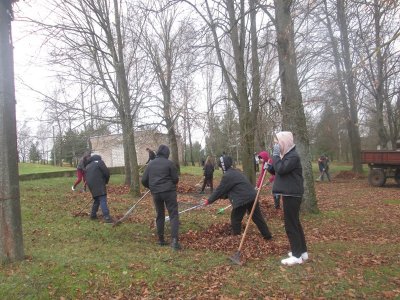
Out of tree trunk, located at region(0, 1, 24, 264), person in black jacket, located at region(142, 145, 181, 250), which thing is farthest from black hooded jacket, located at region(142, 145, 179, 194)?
tree trunk, located at region(0, 1, 24, 264)

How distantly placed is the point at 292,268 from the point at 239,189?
215cm

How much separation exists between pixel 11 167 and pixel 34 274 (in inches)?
60.1

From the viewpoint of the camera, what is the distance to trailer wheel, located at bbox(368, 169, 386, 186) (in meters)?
19.8

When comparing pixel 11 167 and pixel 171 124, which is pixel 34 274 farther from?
pixel 171 124

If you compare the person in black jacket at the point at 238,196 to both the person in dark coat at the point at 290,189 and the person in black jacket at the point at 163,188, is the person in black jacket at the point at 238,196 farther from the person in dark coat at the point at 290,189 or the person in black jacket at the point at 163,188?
the person in dark coat at the point at 290,189

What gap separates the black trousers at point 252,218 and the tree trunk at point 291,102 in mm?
2864

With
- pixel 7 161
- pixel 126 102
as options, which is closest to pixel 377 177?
pixel 126 102

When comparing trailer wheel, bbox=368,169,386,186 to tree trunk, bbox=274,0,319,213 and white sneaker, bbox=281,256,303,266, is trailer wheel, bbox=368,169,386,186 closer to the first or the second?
tree trunk, bbox=274,0,319,213

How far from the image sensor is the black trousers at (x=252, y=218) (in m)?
7.36

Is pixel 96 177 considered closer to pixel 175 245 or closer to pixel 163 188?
pixel 163 188

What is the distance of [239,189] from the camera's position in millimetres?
7551

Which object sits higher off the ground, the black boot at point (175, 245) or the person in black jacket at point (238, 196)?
the person in black jacket at point (238, 196)

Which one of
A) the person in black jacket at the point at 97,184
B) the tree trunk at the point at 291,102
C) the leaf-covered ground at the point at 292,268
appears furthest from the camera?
the tree trunk at the point at 291,102

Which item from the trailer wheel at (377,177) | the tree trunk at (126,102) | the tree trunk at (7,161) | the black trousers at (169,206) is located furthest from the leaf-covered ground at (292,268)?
the trailer wheel at (377,177)
